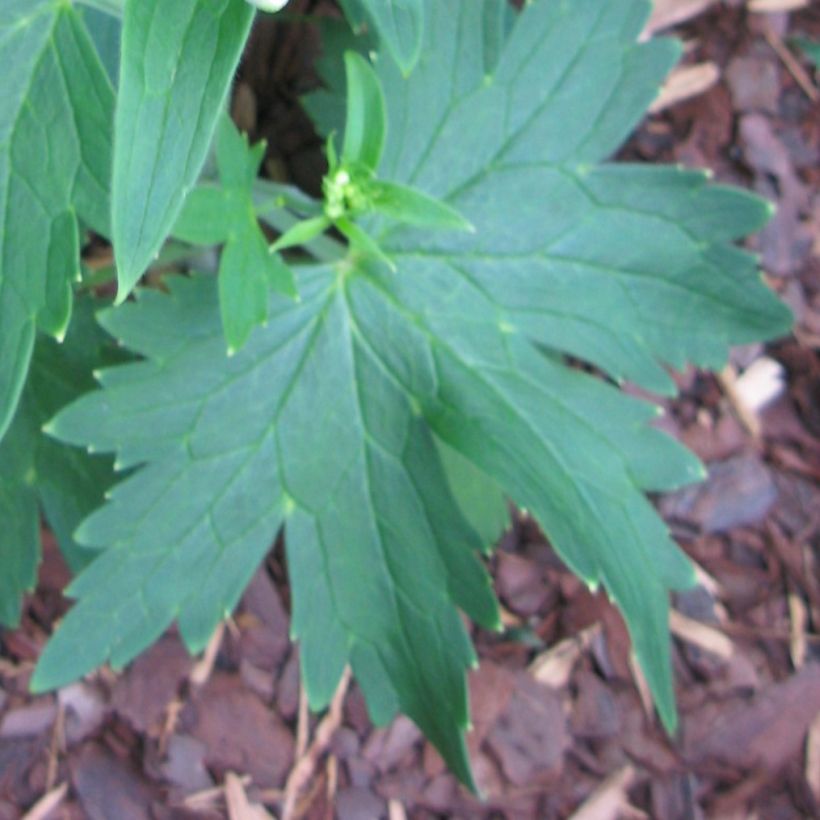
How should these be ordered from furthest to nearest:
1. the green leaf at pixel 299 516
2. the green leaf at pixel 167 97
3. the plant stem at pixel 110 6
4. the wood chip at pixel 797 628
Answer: the wood chip at pixel 797 628, the green leaf at pixel 299 516, the plant stem at pixel 110 6, the green leaf at pixel 167 97

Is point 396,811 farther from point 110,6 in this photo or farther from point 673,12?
point 673,12

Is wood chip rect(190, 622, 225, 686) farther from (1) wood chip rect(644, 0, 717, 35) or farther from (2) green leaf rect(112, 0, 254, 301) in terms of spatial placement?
(1) wood chip rect(644, 0, 717, 35)

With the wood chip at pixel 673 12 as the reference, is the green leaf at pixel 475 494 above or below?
below

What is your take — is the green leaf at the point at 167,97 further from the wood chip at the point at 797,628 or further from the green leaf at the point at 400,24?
the wood chip at the point at 797,628

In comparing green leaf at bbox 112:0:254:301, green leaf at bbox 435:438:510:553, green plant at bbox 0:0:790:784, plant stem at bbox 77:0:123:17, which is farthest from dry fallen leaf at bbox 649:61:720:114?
green leaf at bbox 112:0:254:301

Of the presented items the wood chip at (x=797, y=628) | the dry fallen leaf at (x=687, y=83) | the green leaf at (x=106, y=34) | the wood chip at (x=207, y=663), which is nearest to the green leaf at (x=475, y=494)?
the wood chip at (x=207, y=663)

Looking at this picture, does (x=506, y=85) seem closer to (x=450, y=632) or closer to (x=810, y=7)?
(x=450, y=632)

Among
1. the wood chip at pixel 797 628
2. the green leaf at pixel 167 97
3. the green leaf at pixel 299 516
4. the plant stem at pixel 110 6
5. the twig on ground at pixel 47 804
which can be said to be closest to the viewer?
the green leaf at pixel 167 97

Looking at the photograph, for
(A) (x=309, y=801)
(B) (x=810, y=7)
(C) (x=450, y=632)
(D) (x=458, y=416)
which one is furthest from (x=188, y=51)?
(B) (x=810, y=7)
